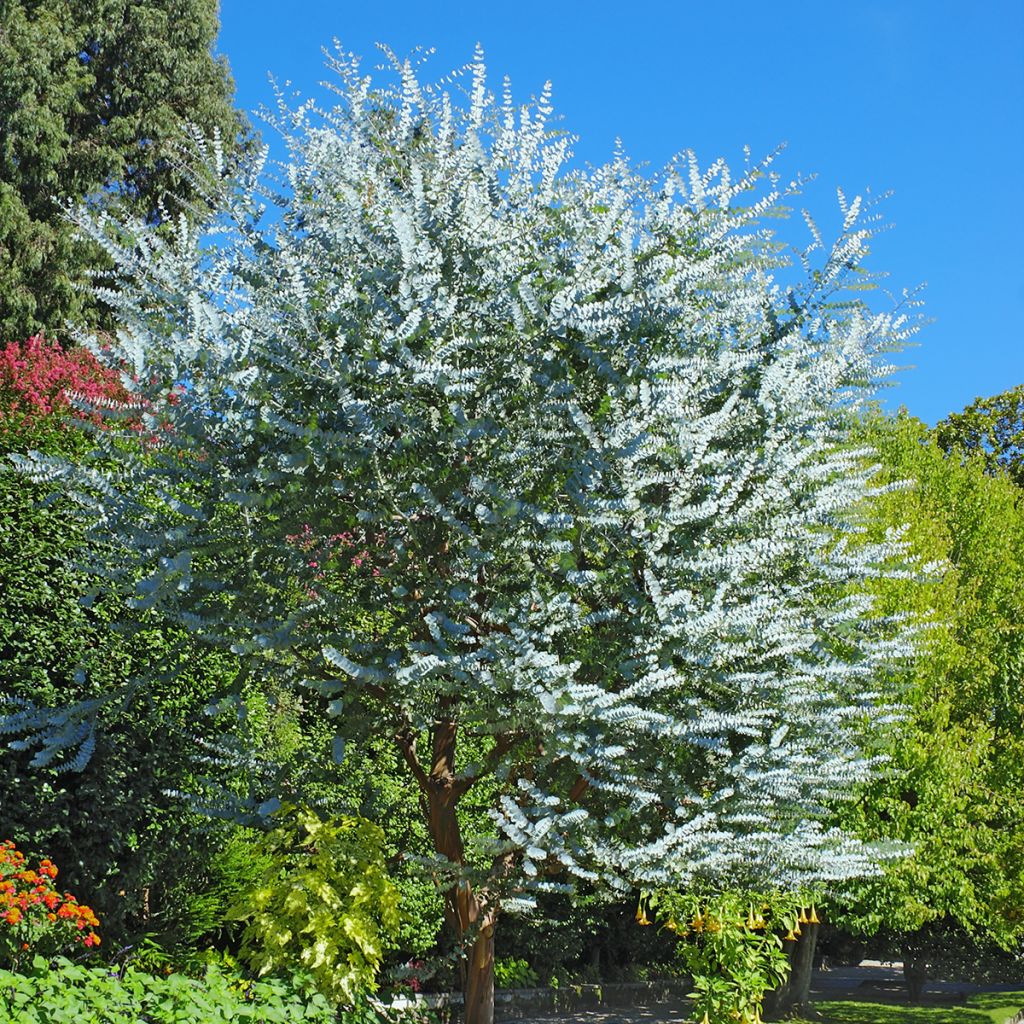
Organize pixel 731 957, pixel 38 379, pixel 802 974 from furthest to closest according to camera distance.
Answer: pixel 38 379
pixel 802 974
pixel 731 957

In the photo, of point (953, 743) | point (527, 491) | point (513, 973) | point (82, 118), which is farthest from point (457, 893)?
point (82, 118)

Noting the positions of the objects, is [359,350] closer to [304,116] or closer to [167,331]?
[167,331]

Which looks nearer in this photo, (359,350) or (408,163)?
(359,350)

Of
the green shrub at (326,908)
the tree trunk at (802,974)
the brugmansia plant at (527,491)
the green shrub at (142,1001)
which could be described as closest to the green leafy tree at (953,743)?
the tree trunk at (802,974)

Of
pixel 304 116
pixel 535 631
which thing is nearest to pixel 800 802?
pixel 535 631

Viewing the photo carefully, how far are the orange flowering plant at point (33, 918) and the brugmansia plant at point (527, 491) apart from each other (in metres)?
1.87

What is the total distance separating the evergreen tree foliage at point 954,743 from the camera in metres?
13.2

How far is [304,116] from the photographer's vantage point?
Answer: 26.7ft

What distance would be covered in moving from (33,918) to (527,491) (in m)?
5.10

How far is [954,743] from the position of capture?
14469mm

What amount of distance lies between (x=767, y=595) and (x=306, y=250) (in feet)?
12.1

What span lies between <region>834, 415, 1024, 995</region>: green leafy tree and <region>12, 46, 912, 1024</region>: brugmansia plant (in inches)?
177

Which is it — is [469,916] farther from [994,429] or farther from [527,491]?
[994,429]

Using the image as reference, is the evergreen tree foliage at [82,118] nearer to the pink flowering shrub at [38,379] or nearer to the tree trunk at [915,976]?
the pink flowering shrub at [38,379]
